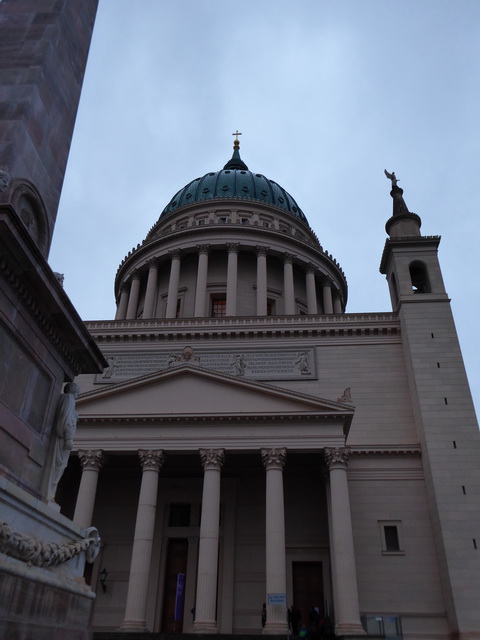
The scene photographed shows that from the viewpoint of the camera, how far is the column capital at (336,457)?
2314 cm

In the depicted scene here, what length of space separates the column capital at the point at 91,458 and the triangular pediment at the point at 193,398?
1507mm

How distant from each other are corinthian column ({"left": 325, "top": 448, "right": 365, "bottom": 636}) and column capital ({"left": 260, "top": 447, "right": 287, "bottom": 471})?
182 cm

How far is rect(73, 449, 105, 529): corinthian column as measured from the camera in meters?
23.2

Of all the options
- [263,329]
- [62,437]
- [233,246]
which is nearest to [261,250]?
[233,246]

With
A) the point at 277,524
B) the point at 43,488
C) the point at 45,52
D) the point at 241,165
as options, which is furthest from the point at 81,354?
the point at 241,165

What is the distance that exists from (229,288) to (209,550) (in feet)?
79.2

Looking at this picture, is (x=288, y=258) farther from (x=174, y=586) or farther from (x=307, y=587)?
(x=174, y=586)

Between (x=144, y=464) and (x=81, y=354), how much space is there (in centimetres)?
1571

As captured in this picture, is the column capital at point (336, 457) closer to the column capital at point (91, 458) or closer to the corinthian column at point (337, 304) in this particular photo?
the column capital at point (91, 458)

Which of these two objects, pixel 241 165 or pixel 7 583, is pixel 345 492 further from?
pixel 241 165

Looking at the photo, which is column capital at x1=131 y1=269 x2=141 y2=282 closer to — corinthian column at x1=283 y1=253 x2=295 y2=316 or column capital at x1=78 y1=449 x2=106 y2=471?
corinthian column at x1=283 y1=253 x2=295 y2=316

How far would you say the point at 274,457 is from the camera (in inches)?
930

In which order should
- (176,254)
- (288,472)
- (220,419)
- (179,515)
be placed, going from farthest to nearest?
(176,254), (179,515), (288,472), (220,419)

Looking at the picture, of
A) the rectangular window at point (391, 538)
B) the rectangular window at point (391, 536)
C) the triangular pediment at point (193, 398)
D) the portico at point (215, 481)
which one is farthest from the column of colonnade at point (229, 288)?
the rectangular window at point (391, 538)
